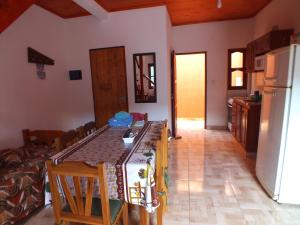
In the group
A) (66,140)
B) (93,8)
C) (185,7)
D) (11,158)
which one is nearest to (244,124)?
(185,7)

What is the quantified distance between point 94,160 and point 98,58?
2.89 m

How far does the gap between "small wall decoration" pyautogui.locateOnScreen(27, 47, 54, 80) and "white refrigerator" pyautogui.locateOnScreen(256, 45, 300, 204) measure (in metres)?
3.31

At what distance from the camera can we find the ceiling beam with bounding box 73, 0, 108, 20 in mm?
2902

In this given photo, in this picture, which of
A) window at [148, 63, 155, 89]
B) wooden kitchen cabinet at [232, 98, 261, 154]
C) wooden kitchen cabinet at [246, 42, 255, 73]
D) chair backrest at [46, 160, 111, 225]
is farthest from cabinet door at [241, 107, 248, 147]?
chair backrest at [46, 160, 111, 225]

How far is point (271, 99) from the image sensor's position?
2.16 meters

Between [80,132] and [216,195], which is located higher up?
[80,132]

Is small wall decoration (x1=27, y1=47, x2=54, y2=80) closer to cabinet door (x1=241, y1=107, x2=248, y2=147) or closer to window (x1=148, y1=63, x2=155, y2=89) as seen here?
window (x1=148, y1=63, x2=155, y2=89)

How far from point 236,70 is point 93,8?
349cm

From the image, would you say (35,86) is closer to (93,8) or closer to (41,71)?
(41,71)

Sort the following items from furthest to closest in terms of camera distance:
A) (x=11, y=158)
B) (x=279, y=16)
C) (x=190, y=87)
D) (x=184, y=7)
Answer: (x=190, y=87) < (x=184, y=7) < (x=279, y=16) < (x=11, y=158)

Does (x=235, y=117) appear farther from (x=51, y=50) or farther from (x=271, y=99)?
(x=51, y=50)

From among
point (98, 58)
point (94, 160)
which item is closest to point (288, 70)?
point (94, 160)

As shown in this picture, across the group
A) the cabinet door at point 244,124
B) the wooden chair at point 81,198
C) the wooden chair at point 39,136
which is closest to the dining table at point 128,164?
the wooden chair at point 81,198

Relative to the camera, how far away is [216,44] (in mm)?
4773
